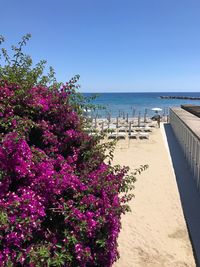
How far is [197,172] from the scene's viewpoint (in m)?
9.16

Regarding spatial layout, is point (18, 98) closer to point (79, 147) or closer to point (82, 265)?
point (79, 147)

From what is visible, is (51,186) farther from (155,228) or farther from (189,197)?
(189,197)

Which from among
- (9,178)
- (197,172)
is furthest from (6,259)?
(197,172)

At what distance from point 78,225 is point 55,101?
5.27 feet

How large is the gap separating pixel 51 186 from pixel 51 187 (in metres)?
0.01

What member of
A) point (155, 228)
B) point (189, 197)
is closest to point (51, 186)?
point (155, 228)

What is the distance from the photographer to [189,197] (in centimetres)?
829

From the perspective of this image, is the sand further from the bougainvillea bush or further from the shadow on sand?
the bougainvillea bush

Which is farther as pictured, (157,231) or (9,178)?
(157,231)

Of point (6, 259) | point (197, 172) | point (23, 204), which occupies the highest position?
point (23, 204)

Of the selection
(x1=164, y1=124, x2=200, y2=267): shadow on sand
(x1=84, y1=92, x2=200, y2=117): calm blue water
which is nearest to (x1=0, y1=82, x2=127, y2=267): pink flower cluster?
(x1=164, y1=124, x2=200, y2=267): shadow on sand

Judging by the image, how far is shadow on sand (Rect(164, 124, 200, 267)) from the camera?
5977 millimetres

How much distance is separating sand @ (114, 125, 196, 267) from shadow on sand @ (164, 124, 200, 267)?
4.9 inches

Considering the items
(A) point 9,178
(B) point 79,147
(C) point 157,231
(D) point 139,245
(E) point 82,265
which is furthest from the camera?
(C) point 157,231
